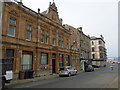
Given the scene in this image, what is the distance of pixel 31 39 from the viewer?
54.6 ft

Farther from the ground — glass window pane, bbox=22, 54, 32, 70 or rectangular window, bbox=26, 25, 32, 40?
rectangular window, bbox=26, 25, 32, 40

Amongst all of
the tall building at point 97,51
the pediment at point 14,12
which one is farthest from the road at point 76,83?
the tall building at point 97,51

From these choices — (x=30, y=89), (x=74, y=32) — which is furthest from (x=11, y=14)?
(x=74, y=32)

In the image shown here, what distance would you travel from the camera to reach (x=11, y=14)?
1380 centimetres

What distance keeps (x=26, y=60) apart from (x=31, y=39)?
351cm

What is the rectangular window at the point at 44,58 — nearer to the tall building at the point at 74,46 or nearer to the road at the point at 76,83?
the road at the point at 76,83

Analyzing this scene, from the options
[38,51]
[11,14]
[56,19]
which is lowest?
[38,51]

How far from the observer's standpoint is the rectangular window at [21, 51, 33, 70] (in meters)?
14.9

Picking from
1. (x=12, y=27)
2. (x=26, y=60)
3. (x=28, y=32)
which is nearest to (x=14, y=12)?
(x=12, y=27)

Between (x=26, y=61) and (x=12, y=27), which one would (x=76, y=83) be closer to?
(x=26, y=61)

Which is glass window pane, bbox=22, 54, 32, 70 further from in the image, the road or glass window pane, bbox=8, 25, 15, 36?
the road

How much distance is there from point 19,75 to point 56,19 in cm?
1491

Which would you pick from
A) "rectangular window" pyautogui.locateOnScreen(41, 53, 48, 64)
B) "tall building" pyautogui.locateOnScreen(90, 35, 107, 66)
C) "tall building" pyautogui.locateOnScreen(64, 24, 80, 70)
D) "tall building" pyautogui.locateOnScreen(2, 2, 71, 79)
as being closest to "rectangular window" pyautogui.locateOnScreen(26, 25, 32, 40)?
"tall building" pyautogui.locateOnScreen(2, 2, 71, 79)

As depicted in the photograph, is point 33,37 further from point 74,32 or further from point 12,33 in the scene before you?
point 74,32
